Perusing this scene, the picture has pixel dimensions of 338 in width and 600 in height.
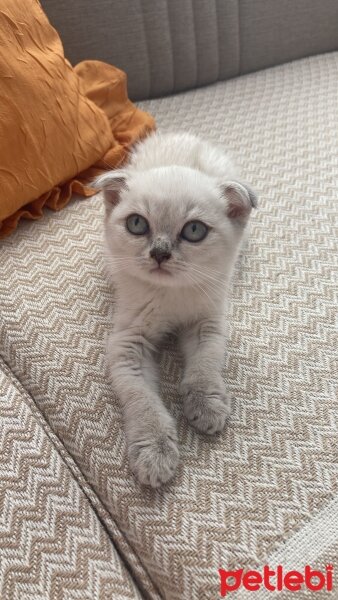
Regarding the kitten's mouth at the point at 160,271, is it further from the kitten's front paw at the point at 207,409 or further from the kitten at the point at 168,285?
the kitten's front paw at the point at 207,409

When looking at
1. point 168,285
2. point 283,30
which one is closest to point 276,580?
point 168,285

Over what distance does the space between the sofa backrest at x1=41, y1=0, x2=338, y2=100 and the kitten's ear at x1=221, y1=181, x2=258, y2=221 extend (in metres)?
0.99

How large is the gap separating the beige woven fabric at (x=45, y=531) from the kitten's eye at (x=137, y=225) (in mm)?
385

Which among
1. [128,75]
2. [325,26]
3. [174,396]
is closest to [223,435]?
[174,396]

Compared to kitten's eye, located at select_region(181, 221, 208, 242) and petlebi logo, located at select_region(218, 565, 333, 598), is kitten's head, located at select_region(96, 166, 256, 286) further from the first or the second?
petlebi logo, located at select_region(218, 565, 333, 598)

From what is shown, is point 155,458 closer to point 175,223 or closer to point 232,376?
point 232,376

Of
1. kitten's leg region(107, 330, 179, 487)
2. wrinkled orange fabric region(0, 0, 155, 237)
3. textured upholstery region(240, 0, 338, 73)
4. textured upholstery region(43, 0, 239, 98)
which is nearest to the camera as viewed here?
kitten's leg region(107, 330, 179, 487)

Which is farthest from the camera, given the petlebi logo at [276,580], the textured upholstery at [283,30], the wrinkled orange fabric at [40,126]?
the textured upholstery at [283,30]

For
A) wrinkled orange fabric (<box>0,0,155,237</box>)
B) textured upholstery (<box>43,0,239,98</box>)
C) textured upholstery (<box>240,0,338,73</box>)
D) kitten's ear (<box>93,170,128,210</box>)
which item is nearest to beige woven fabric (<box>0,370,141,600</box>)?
kitten's ear (<box>93,170,128,210</box>)

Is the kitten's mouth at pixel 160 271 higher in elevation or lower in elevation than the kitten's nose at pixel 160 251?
lower

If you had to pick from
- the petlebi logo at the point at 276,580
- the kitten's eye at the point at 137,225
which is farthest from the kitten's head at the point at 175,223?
the petlebi logo at the point at 276,580

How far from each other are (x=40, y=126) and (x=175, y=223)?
0.51 metres

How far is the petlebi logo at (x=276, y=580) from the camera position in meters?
0.69

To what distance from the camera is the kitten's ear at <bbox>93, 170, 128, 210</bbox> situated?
3.31 ft
